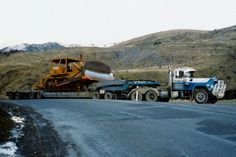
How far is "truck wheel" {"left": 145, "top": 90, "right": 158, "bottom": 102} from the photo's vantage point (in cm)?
2609

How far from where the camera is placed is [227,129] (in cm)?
1082

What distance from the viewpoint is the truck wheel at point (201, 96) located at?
24.0m

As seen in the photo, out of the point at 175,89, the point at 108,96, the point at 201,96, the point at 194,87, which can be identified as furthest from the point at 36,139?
the point at 108,96

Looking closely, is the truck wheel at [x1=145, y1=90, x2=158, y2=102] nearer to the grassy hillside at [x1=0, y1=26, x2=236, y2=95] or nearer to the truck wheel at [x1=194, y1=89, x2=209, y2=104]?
the truck wheel at [x1=194, y1=89, x2=209, y2=104]

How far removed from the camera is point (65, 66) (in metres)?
31.7

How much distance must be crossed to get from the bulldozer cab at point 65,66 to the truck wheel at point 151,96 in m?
7.37

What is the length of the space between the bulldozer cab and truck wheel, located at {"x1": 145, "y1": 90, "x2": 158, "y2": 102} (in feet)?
24.2

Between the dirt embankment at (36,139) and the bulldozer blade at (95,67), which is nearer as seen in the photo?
the dirt embankment at (36,139)

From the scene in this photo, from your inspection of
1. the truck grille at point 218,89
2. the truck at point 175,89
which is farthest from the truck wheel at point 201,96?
the truck grille at point 218,89

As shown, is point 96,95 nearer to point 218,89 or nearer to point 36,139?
point 218,89

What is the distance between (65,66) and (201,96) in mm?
12623

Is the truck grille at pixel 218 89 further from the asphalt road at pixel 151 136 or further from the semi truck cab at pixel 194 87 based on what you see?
the asphalt road at pixel 151 136

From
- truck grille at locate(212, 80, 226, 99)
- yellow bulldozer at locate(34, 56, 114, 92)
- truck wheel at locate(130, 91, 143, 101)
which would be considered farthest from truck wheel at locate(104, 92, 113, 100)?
truck grille at locate(212, 80, 226, 99)

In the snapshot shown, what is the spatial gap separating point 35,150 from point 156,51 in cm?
6116
